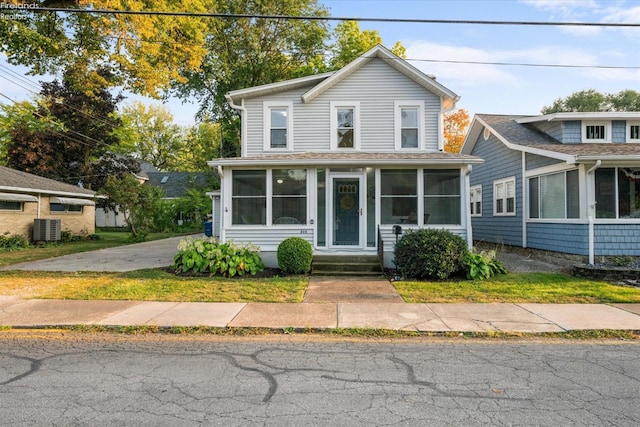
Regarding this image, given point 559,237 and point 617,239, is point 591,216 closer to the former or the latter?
point 617,239

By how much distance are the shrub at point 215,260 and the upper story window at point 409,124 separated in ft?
20.5

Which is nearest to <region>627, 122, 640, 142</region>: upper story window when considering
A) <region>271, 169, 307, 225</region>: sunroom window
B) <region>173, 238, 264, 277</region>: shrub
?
<region>271, 169, 307, 225</region>: sunroom window

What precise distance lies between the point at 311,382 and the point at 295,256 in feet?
20.6

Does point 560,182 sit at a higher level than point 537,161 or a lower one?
lower

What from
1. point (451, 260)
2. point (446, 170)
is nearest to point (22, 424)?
point (451, 260)

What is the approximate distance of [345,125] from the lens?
1338 centimetres

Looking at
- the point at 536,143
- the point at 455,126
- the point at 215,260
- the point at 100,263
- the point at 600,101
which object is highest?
the point at 600,101

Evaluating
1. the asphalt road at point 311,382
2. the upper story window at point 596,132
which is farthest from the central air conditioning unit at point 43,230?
the upper story window at point 596,132

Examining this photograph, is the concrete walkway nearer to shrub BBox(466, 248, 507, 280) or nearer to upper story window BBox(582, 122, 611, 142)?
shrub BBox(466, 248, 507, 280)

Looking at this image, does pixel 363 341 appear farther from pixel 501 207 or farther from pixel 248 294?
pixel 501 207

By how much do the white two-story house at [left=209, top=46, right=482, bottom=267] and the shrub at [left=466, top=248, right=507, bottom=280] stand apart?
138 centimetres

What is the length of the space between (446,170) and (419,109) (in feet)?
8.96

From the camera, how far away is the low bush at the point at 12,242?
1731cm

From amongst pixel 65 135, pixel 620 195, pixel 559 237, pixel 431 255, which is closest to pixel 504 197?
pixel 559 237
